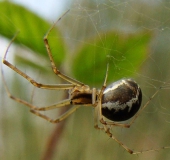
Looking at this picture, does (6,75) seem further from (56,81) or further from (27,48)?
(27,48)

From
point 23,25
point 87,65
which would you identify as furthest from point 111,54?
point 23,25

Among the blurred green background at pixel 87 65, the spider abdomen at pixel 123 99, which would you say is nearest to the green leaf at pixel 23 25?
the blurred green background at pixel 87 65

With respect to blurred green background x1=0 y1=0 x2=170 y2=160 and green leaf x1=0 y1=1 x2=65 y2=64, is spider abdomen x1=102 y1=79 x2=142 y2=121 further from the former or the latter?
green leaf x1=0 y1=1 x2=65 y2=64

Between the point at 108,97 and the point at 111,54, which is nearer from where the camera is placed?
the point at 111,54

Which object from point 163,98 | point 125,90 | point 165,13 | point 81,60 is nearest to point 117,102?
point 125,90

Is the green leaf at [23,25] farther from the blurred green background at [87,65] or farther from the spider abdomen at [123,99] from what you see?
the spider abdomen at [123,99]

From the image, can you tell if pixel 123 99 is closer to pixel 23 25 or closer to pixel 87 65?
pixel 87 65

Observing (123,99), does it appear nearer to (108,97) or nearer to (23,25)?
(108,97)
